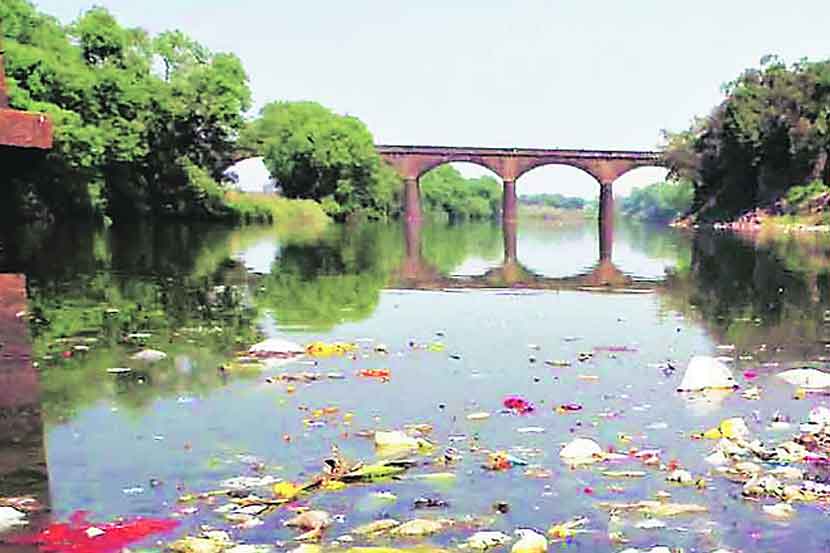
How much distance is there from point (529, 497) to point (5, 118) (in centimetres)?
415

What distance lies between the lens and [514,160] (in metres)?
114

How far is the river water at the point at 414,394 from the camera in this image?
266 inches

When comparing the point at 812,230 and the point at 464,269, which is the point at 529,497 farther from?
the point at 812,230

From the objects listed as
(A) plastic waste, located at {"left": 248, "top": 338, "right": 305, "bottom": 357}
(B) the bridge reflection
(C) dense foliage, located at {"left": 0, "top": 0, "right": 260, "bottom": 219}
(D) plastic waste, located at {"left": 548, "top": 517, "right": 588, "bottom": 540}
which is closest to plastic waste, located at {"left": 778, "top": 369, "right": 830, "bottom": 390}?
(D) plastic waste, located at {"left": 548, "top": 517, "right": 588, "bottom": 540}

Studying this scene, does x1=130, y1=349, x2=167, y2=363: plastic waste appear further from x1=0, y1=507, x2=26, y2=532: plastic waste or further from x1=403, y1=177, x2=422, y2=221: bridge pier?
x1=403, y1=177, x2=422, y2=221: bridge pier

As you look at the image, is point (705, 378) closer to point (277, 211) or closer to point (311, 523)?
point (311, 523)

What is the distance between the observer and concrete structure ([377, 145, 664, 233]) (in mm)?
112688

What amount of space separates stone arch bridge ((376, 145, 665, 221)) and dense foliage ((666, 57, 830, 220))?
1737cm

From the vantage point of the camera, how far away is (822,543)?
19.7ft

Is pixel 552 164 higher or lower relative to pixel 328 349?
higher

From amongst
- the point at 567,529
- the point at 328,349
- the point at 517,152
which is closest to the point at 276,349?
the point at 328,349

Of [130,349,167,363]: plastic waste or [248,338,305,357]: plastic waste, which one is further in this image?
[248,338,305,357]: plastic waste

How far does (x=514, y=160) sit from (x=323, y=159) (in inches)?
1147

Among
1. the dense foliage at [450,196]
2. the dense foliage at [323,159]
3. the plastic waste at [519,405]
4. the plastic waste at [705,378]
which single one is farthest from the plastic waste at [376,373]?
the dense foliage at [450,196]
